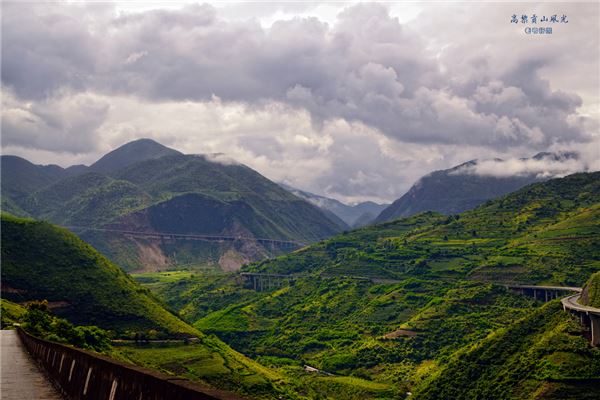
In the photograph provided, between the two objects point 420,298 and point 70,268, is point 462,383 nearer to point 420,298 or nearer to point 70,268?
point 420,298

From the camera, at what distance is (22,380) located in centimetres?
3084

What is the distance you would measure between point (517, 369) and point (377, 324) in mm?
75331

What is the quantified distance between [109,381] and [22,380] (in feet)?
53.5

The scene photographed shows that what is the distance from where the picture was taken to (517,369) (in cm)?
11594

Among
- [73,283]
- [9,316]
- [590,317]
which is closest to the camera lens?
[9,316]

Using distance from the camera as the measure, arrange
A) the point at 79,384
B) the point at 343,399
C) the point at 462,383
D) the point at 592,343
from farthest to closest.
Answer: the point at 343,399 < the point at 462,383 < the point at 592,343 < the point at 79,384

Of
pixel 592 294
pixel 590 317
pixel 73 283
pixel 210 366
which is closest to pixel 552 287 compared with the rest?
pixel 592 294

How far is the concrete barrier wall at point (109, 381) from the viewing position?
11.4 meters

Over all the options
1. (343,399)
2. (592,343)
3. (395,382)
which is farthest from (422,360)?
(592,343)

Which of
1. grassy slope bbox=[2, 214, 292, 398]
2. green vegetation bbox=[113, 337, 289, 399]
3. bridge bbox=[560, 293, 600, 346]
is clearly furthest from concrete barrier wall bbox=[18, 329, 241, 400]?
bridge bbox=[560, 293, 600, 346]

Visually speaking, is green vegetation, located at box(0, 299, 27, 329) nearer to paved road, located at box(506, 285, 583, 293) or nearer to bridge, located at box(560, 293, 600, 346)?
bridge, located at box(560, 293, 600, 346)

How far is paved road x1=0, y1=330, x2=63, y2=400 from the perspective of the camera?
2564cm

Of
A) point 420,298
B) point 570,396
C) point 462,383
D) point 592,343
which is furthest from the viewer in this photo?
point 420,298

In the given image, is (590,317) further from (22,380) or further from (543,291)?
(22,380)
